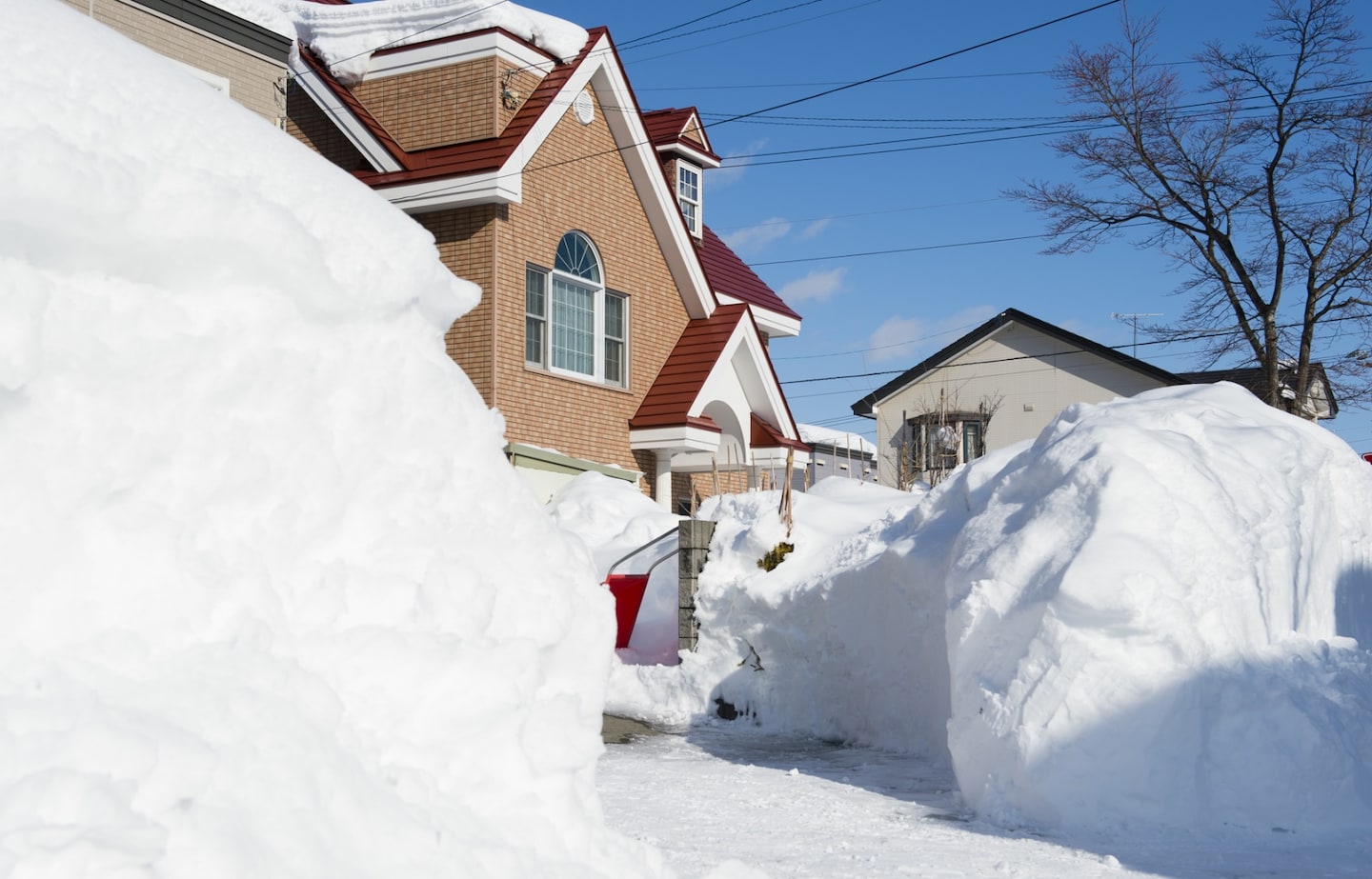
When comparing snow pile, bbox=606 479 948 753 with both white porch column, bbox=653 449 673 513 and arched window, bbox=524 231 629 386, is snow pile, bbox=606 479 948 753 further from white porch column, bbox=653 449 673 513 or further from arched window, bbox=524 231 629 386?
white porch column, bbox=653 449 673 513

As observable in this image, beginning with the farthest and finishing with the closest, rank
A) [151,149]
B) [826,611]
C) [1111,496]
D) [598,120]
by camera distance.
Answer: [598,120], [826,611], [1111,496], [151,149]

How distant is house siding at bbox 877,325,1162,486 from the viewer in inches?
1282

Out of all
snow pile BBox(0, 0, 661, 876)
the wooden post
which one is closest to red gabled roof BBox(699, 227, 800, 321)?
the wooden post

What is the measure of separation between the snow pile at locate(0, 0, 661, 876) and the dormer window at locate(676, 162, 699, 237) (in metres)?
18.8

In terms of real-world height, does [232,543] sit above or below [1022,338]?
below

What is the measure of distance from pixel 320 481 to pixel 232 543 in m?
0.31

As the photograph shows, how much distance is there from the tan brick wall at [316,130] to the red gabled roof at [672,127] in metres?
5.57

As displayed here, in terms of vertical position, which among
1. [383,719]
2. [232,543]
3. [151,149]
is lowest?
[383,719]

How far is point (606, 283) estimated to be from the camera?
1848 cm

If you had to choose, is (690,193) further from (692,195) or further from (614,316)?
(614,316)

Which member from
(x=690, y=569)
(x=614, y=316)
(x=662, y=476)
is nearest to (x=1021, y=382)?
(x=662, y=476)

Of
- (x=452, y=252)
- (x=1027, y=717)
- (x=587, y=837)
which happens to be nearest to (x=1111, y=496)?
(x=1027, y=717)

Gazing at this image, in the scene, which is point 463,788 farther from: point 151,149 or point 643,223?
point 643,223

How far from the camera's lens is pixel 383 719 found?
3.04 meters
